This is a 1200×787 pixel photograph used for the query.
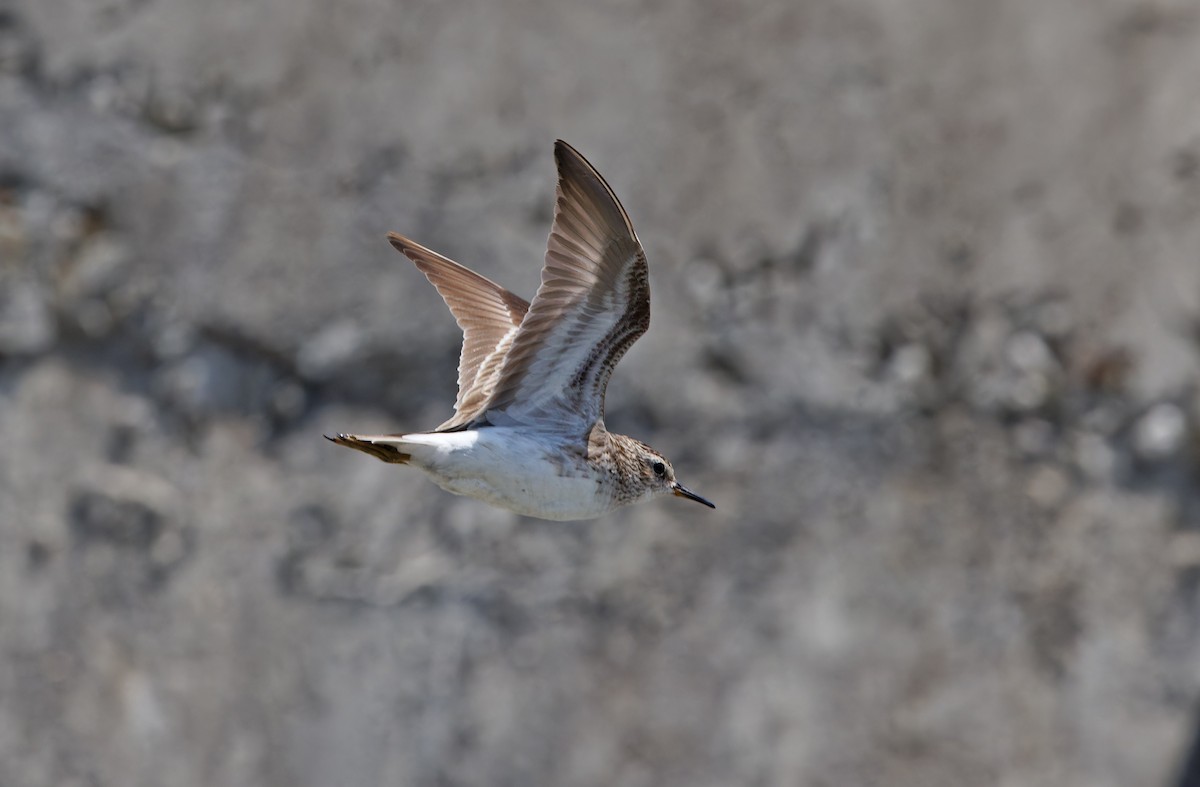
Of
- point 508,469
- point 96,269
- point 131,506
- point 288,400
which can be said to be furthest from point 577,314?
point 96,269

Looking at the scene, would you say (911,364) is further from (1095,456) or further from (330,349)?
(330,349)

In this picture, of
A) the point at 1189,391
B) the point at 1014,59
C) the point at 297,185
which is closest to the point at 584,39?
the point at 297,185

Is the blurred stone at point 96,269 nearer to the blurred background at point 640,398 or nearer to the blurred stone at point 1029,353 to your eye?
the blurred background at point 640,398

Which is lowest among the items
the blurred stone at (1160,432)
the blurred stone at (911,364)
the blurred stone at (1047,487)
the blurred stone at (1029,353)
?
the blurred stone at (1047,487)

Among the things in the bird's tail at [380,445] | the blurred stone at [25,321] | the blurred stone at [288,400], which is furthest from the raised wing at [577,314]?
the blurred stone at [25,321]

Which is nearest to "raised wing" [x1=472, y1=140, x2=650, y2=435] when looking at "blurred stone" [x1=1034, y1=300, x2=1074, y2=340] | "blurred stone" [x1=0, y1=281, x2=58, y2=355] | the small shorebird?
the small shorebird

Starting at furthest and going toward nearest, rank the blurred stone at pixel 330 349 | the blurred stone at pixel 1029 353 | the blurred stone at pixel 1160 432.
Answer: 1. the blurred stone at pixel 330 349
2. the blurred stone at pixel 1029 353
3. the blurred stone at pixel 1160 432

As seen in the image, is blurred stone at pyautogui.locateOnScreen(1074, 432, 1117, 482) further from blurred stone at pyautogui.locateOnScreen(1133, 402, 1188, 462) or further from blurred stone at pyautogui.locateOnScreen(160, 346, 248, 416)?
blurred stone at pyautogui.locateOnScreen(160, 346, 248, 416)
